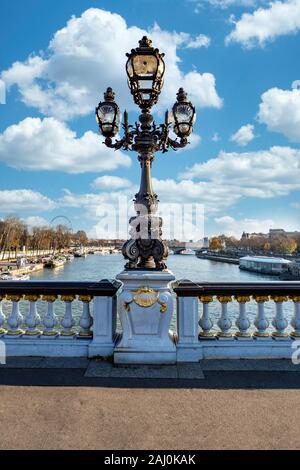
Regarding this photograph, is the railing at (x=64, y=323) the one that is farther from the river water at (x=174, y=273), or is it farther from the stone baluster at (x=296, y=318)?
the river water at (x=174, y=273)

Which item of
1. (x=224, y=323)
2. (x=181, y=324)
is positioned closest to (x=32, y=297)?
(x=181, y=324)

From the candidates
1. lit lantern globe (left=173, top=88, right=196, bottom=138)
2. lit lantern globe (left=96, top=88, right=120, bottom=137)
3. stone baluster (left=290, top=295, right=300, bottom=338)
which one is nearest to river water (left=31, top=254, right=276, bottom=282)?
stone baluster (left=290, top=295, right=300, bottom=338)

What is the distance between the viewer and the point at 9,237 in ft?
→ 296

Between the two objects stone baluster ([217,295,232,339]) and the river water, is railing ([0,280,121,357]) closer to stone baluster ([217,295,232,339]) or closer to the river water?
stone baluster ([217,295,232,339])

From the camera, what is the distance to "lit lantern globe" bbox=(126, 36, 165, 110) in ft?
18.2

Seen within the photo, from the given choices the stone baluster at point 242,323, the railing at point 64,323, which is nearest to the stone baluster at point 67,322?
the railing at point 64,323

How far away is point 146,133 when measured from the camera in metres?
5.75

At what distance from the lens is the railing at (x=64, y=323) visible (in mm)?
5418

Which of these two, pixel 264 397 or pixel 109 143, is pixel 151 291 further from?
pixel 109 143

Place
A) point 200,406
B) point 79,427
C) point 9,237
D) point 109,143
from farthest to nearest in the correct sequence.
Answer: point 9,237, point 109,143, point 200,406, point 79,427

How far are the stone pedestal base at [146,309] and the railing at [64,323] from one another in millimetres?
303

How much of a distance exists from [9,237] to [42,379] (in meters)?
91.5
